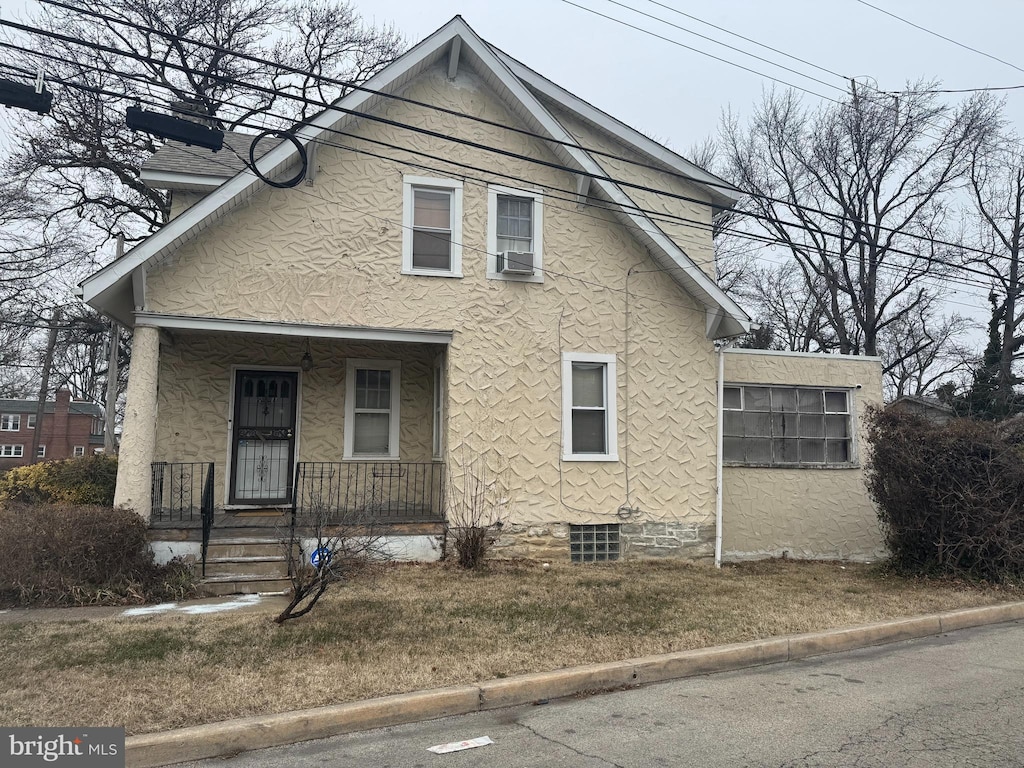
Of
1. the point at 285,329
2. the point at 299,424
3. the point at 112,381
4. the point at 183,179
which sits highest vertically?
the point at 183,179

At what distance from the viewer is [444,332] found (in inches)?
440

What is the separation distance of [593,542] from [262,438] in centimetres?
540

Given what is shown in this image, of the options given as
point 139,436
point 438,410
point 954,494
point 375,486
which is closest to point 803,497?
point 954,494

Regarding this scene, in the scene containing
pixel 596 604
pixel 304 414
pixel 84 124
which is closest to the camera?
pixel 596 604

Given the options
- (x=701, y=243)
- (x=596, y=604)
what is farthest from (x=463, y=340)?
(x=701, y=243)

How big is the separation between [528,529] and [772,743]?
21.9ft

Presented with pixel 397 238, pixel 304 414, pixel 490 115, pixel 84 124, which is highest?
pixel 84 124

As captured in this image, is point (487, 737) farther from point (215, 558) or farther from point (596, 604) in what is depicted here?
point (215, 558)

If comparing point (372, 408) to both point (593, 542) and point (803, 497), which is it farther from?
point (803, 497)

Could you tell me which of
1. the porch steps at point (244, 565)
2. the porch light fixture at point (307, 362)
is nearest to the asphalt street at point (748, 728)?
the porch steps at point (244, 565)

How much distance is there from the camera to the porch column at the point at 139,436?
9.77 meters

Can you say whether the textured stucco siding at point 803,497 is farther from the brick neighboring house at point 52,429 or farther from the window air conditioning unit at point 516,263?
the brick neighboring house at point 52,429

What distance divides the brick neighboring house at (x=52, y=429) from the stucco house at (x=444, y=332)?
1784 inches

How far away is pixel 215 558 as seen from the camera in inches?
384
